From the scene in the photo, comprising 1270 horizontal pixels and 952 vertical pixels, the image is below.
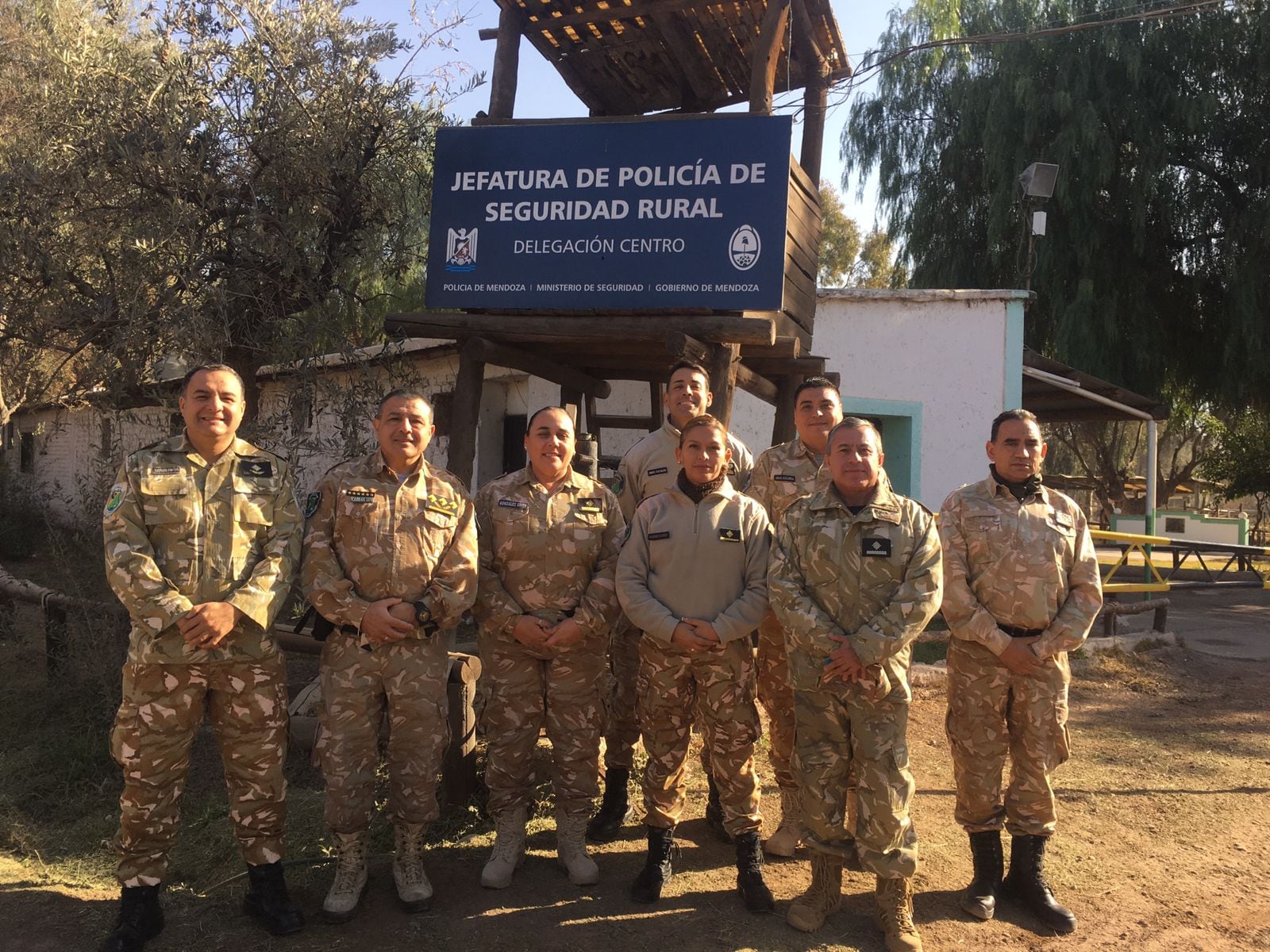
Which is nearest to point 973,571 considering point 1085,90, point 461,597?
point 461,597

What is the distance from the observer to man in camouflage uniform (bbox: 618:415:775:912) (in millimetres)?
3762

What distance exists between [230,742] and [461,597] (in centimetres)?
98

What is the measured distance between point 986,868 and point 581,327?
11.1ft

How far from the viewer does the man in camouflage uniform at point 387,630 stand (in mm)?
3643

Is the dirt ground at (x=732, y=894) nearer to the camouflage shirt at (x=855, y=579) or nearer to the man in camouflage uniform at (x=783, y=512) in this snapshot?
the man in camouflage uniform at (x=783, y=512)

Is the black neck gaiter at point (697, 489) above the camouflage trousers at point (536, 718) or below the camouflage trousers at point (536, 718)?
above

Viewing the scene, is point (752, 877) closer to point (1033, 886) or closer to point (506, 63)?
point (1033, 886)

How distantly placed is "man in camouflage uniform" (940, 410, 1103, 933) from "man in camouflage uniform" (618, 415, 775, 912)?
832 mm

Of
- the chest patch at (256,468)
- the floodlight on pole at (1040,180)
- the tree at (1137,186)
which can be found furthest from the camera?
the tree at (1137,186)

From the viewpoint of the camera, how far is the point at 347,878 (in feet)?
12.1

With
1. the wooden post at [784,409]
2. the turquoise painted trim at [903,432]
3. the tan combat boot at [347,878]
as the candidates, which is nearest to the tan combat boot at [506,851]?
the tan combat boot at [347,878]

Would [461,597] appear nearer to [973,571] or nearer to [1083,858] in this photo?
[973,571]

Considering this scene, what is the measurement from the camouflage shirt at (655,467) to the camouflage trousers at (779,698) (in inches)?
30.0

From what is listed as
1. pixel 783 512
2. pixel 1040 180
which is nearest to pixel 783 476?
pixel 783 512
